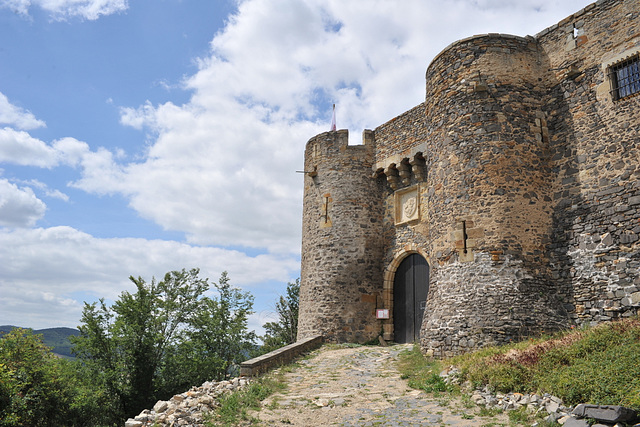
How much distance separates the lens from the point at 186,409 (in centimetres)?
865

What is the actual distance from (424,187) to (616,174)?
5516mm

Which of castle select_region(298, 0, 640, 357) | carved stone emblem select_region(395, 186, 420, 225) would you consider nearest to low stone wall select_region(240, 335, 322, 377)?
castle select_region(298, 0, 640, 357)

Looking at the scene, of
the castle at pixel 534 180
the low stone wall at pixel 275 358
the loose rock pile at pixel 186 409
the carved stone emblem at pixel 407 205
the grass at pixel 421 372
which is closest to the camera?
the loose rock pile at pixel 186 409

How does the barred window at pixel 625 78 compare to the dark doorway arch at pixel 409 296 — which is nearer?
the barred window at pixel 625 78

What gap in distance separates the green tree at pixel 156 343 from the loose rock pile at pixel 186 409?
25.0 ft

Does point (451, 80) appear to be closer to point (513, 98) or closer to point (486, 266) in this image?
point (513, 98)

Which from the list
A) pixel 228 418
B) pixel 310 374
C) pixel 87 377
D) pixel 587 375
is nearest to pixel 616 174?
pixel 587 375

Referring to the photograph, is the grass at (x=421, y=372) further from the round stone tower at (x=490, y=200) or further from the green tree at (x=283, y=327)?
the green tree at (x=283, y=327)

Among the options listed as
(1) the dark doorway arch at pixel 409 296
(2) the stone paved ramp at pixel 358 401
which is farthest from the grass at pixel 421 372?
(1) the dark doorway arch at pixel 409 296

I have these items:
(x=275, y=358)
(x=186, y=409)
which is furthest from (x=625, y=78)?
(x=186, y=409)

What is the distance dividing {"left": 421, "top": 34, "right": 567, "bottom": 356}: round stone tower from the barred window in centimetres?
151

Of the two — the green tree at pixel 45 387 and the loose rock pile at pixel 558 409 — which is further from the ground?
the loose rock pile at pixel 558 409

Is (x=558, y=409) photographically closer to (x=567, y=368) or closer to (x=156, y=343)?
(x=567, y=368)

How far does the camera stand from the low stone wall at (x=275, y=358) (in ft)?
35.3
